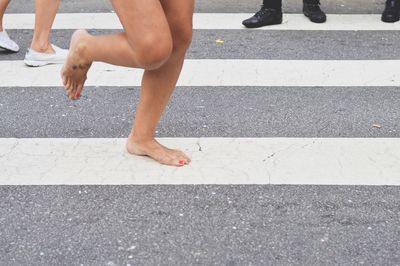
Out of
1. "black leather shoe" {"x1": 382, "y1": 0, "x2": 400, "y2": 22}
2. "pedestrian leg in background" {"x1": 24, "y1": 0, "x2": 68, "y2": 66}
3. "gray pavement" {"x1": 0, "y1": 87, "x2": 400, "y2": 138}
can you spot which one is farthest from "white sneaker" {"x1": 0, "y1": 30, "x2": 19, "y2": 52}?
"black leather shoe" {"x1": 382, "y1": 0, "x2": 400, "y2": 22}

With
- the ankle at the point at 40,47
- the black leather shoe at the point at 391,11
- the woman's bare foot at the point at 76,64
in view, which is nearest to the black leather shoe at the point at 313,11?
the black leather shoe at the point at 391,11

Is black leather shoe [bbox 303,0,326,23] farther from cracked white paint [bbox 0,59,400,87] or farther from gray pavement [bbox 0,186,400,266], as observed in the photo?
gray pavement [bbox 0,186,400,266]

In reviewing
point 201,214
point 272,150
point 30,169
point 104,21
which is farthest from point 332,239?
point 104,21

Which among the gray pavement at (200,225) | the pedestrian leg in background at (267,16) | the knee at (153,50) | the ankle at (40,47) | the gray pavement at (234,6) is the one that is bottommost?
the gray pavement at (234,6)

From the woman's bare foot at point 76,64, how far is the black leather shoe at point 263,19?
2.90 m

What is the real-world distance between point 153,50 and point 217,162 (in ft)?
2.75

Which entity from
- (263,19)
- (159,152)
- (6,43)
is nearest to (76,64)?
(159,152)

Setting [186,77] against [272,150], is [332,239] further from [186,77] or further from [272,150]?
[186,77]

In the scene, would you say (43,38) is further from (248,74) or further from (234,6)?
(234,6)

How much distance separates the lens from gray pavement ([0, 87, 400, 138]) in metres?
4.13

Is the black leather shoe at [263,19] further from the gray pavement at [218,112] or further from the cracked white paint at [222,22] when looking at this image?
the gray pavement at [218,112]

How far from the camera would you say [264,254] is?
2.89 m

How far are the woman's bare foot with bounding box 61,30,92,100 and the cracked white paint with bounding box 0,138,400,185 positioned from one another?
0.40m

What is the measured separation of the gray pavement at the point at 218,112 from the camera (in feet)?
13.5
